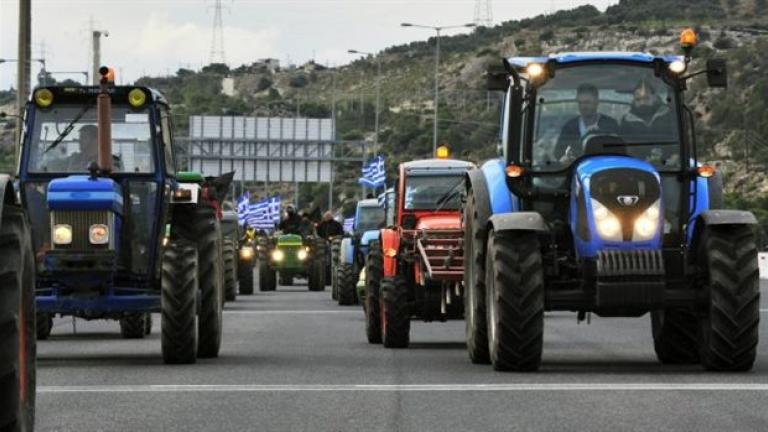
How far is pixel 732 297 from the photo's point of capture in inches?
727

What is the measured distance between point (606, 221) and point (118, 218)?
5.19m

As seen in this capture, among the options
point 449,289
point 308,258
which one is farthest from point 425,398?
point 308,258

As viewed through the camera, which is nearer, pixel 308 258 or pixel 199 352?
pixel 199 352

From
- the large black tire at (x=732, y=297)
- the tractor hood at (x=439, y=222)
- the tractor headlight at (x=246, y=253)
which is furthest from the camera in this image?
the tractor headlight at (x=246, y=253)

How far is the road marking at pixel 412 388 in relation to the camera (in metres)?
16.8

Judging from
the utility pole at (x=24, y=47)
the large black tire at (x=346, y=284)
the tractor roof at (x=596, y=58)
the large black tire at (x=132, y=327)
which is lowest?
the large black tire at (x=346, y=284)

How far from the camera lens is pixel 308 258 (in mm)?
56781

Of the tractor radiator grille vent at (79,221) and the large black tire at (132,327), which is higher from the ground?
the tractor radiator grille vent at (79,221)

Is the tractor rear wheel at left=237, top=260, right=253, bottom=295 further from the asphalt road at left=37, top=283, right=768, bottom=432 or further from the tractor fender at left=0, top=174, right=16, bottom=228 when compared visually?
the tractor fender at left=0, top=174, right=16, bottom=228

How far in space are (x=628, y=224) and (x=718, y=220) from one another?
0.78 m

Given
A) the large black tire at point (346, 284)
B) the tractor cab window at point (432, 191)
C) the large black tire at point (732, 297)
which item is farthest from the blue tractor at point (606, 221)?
the large black tire at point (346, 284)

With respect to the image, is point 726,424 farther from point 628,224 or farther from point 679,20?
point 679,20

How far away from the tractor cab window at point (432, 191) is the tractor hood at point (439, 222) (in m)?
0.26

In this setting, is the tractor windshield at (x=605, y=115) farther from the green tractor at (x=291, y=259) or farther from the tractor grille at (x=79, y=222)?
the green tractor at (x=291, y=259)
